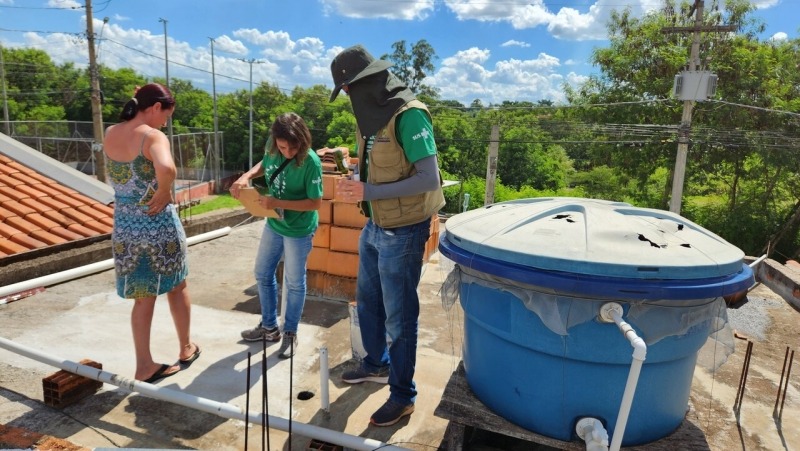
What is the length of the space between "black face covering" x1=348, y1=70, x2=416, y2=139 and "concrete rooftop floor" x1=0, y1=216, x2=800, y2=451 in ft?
2.79

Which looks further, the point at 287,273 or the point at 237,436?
the point at 287,273

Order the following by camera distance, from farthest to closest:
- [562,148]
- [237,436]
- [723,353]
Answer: [562,148] → [237,436] → [723,353]

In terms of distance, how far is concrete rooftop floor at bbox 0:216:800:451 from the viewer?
2.44m

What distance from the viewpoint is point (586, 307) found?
1749 mm

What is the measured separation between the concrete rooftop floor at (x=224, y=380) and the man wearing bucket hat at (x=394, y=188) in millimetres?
242

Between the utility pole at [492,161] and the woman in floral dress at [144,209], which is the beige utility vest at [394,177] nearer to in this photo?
the woman in floral dress at [144,209]

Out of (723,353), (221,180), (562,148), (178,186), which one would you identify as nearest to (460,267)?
(723,353)

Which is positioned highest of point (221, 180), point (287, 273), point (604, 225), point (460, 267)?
point (604, 225)

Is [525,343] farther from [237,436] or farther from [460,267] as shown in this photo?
[237,436]

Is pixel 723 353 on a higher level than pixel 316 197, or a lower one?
lower

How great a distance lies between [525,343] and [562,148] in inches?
1881

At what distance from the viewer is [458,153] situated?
38906 millimetres

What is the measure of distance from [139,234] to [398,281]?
1.46 meters

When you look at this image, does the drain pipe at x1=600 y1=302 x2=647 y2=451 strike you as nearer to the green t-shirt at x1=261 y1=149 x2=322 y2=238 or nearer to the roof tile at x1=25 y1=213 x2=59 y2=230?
the green t-shirt at x1=261 y1=149 x2=322 y2=238
